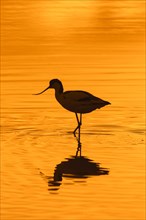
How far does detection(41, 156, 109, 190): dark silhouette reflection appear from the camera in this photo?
14065 millimetres

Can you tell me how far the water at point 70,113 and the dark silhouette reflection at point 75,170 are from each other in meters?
0.04

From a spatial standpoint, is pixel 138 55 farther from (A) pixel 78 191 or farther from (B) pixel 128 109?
(A) pixel 78 191

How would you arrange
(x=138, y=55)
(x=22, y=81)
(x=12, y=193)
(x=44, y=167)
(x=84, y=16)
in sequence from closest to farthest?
(x=12, y=193) → (x=44, y=167) → (x=22, y=81) → (x=138, y=55) → (x=84, y=16)

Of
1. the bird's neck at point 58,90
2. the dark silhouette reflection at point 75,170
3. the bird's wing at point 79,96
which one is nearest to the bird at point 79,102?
the bird's wing at point 79,96

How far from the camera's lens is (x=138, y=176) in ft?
46.2

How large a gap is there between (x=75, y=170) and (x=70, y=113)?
502 cm

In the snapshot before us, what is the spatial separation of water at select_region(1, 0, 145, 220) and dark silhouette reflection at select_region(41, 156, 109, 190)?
0.04m

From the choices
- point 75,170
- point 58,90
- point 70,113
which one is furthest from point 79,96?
point 75,170

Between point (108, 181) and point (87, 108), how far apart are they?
4446 mm

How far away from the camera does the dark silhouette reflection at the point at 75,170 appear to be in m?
14.1

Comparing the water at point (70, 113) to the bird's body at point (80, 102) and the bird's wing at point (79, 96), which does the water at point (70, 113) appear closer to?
the bird's body at point (80, 102)

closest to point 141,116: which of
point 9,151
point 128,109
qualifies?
point 128,109

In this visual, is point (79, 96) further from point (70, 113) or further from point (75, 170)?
point (75, 170)

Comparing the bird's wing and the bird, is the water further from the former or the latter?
the bird's wing
